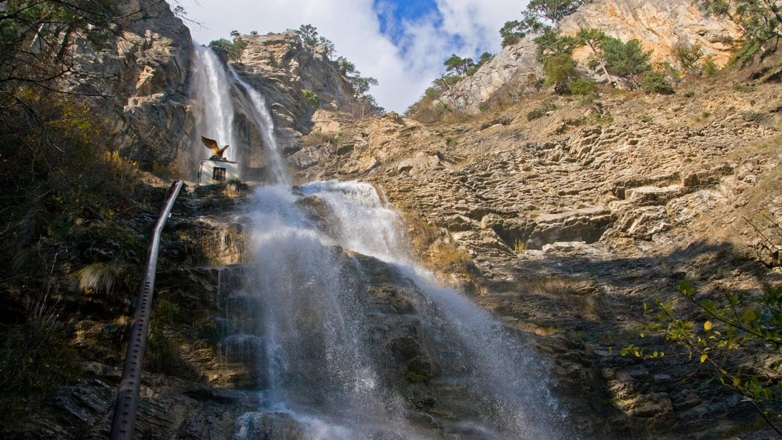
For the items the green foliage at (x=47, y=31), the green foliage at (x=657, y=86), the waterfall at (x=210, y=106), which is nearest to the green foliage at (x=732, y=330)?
the green foliage at (x=47, y=31)

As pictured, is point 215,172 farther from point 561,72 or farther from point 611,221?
point 561,72

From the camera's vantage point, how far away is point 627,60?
104 feet

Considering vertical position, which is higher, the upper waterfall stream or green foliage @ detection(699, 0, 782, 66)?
green foliage @ detection(699, 0, 782, 66)

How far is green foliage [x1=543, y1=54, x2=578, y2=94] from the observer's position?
32.2 m

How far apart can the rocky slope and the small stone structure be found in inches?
307

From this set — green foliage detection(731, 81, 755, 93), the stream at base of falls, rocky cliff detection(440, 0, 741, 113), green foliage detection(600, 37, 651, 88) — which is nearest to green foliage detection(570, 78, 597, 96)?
green foliage detection(600, 37, 651, 88)

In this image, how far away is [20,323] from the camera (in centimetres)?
766

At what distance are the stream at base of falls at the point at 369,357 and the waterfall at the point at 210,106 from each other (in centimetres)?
1539

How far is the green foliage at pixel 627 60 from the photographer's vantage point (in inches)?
1245

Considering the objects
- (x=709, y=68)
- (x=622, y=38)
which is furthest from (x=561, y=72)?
(x=622, y=38)

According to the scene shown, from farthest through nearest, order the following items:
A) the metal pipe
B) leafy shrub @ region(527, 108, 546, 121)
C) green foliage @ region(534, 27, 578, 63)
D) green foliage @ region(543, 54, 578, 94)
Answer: green foliage @ region(534, 27, 578, 63) < green foliage @ region(543, 54, 578, 94) < leafy shrub @ region(527, 108, 546, 121) < the metal pipe

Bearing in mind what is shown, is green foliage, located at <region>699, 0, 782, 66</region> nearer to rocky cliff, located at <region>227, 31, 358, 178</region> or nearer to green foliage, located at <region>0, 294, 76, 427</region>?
rocky cliff, located at <region>227, 31, 358, 178</region>

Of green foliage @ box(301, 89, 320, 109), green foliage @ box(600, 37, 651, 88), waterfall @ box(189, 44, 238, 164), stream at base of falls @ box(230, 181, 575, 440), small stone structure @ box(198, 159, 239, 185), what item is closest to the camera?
stream at base of falls @ box(230, 181, 575, 440)

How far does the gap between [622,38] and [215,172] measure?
32205mm
